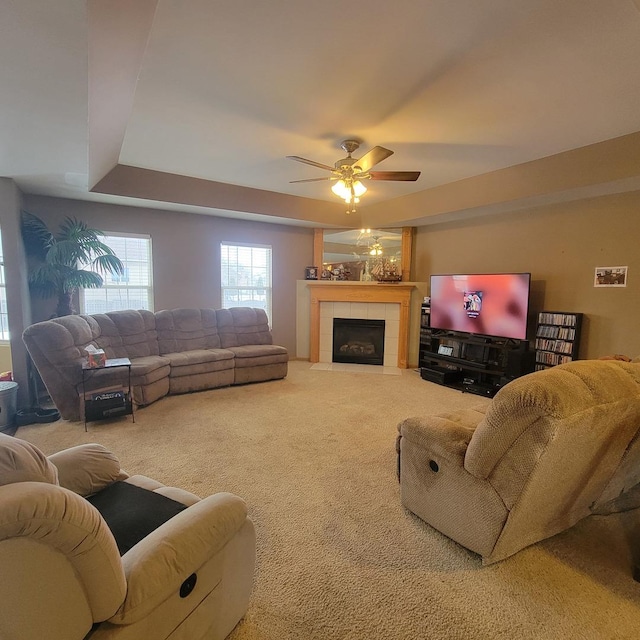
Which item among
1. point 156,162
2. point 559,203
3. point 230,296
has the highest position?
point 156,162

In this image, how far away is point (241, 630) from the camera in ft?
4.80

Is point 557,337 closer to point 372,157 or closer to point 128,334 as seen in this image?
point 372,157

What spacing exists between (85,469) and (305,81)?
2.62 meters

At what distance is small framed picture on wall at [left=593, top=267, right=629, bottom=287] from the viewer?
3.86 m

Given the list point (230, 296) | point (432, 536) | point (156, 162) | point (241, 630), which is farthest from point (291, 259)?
point (241, 630)

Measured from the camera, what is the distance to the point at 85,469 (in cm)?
162

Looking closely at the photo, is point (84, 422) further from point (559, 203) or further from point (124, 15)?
point (559, 203)

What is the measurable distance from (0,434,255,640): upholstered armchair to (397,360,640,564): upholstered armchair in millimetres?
1077

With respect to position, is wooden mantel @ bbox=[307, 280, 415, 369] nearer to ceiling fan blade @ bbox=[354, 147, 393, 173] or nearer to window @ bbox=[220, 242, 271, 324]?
window @ bbox=[220, 242, 271, 324]

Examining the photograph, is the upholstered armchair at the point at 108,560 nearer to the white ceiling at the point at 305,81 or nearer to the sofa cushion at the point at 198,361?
the white ceiling at the point at 305,81

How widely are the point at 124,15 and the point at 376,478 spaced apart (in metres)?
2.97

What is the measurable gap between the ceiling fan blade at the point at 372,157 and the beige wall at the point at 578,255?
8.81 ft

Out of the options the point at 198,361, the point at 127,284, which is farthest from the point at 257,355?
the point at 127,284

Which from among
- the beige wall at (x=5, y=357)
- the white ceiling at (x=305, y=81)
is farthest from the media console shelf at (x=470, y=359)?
the beige wall at (x=5, y=357)
